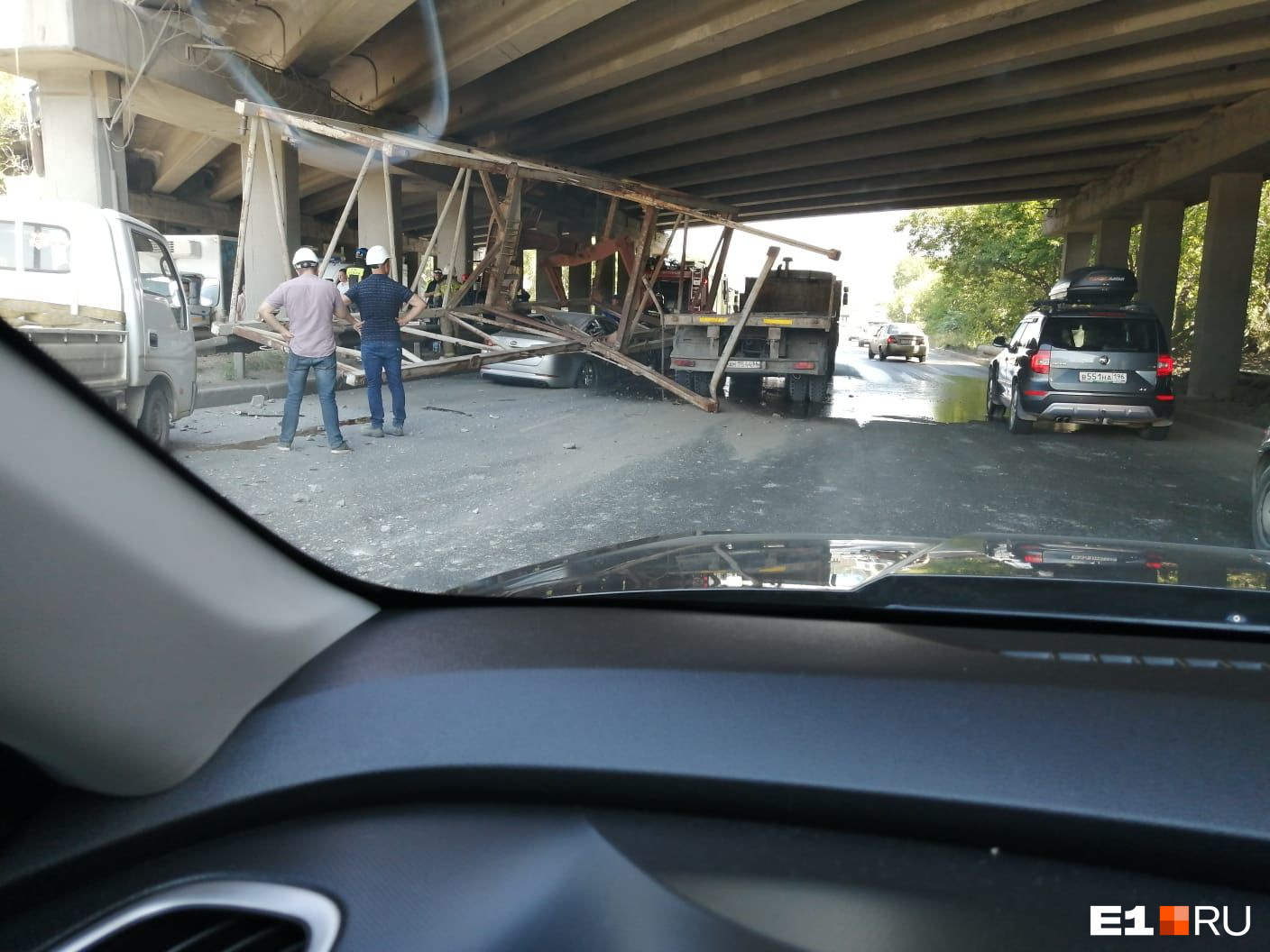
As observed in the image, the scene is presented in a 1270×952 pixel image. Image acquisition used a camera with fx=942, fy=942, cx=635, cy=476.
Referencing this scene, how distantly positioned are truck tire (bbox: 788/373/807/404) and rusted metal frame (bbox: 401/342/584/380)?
12.3 feet

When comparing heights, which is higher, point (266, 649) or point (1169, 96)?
point (1169, 96)

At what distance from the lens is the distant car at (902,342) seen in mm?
37562

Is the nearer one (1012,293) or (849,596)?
(849,596)

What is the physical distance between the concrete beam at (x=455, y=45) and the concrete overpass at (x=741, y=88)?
49 millimetres

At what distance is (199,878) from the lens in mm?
1664

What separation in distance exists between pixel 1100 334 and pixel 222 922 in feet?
41.5

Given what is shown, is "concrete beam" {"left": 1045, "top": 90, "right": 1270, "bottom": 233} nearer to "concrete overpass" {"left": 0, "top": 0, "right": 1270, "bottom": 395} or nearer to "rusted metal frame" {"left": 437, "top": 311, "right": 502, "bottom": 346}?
"concrete overpass" {"left": 0, "top": 0, "right": 1270, "bottom": 395}

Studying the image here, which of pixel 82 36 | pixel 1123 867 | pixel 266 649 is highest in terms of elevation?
pixel 82 36

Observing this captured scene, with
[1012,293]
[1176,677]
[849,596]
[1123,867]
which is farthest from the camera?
[1012,293]

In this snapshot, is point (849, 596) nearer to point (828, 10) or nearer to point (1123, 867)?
point (1123, 867)

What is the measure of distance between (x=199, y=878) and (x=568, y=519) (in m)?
5.18

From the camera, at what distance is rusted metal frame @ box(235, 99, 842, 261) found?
40.4 feet

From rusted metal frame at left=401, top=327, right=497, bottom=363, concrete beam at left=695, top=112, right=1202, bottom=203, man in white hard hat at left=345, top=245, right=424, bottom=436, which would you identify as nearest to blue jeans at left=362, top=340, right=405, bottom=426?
man in white hard hat at left=345, top=245, right=424, bottom=436

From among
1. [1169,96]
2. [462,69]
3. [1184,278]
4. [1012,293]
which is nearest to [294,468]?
[462,69]
